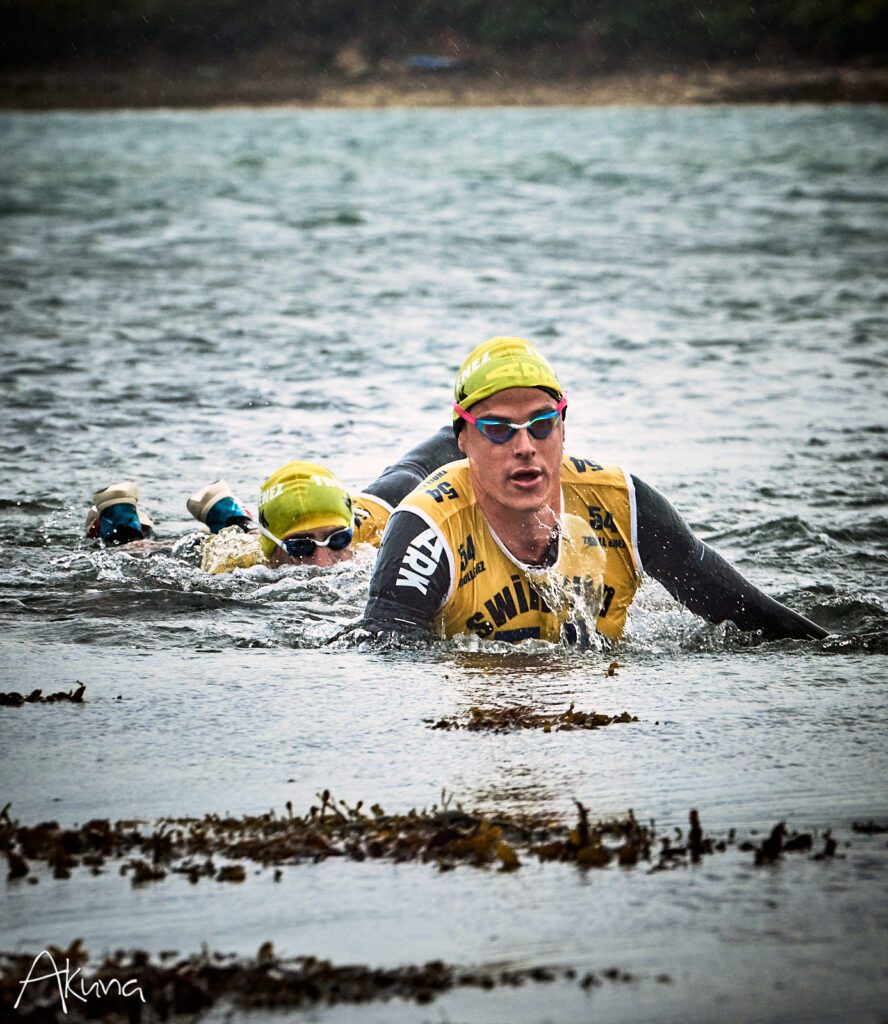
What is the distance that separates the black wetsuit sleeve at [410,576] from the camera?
7098mm

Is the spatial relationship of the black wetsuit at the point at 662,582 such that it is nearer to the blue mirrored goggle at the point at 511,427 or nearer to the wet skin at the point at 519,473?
the wet skin at the point at 519,473

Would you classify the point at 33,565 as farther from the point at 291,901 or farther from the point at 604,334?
the point at 604,334

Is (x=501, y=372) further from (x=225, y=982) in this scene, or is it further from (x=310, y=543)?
(x=225, y=982)

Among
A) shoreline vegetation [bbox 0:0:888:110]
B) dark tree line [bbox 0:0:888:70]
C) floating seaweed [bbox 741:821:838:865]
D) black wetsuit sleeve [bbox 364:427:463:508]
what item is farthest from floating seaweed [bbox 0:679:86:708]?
dark tree line [bbox 0:0:888:70]

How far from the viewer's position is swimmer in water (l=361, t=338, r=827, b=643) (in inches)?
281

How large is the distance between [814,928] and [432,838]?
1.20 m

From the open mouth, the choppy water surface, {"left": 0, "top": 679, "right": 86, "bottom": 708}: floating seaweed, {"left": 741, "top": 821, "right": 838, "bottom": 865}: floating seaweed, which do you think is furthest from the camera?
the open mouth

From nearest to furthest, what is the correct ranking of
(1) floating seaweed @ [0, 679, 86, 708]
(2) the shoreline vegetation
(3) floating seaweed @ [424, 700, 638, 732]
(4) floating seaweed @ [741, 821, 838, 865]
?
1. (4) floating seaweed @ [741, 821, 838, 865]
2. (3) floating seaweed @ [424, 700, 638, 732]
3. (1) floating seaweed @ [0, 679, 86, 708]
4. (2) the shoreline vegetation

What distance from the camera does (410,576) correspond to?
7.11m

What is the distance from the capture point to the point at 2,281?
24.9 meters

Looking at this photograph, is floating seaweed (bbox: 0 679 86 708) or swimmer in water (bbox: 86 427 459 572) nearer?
floating seaweed (bbox: 0 679 86 708)

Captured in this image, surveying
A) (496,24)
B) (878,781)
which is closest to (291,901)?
(878,781)

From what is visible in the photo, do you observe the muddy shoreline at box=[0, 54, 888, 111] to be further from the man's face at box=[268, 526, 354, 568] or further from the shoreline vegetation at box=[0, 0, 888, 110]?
the man's face at box=[268, 526, 354, 568]

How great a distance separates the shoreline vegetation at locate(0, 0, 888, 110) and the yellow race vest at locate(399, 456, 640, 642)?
201 feet
